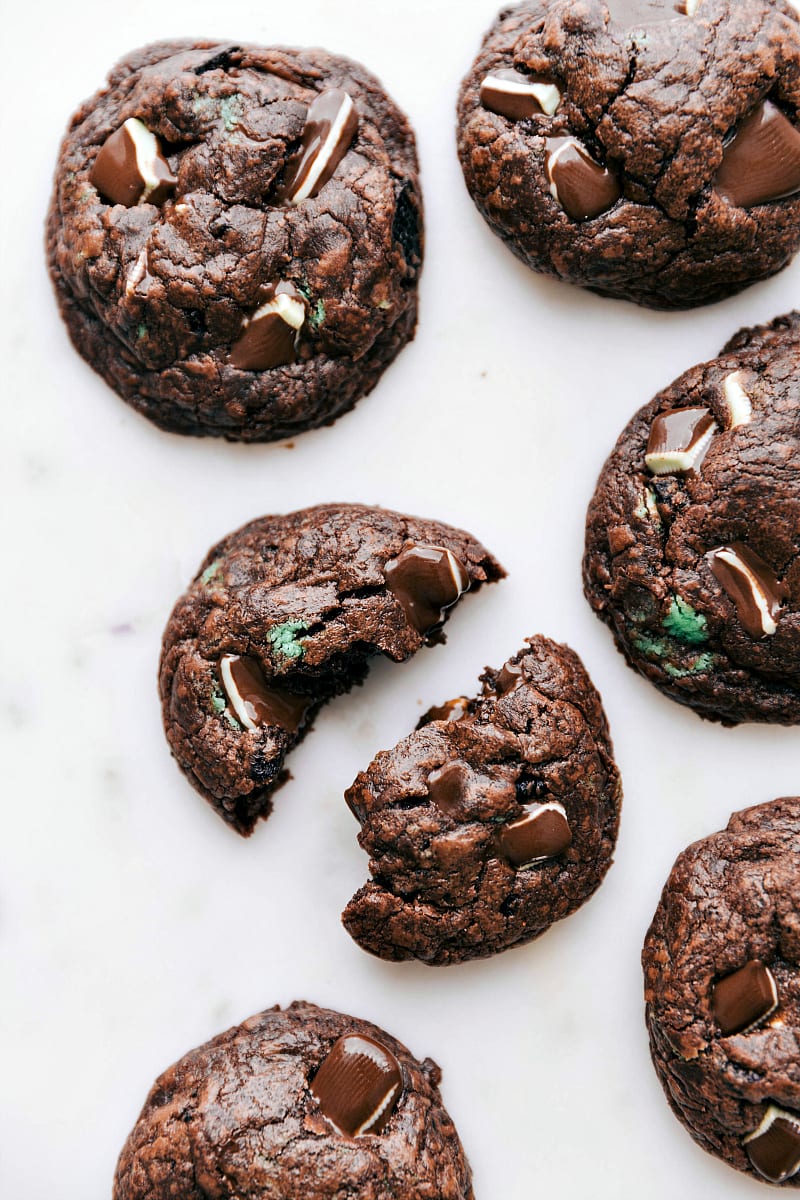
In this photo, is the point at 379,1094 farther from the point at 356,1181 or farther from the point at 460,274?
the point at 460,274

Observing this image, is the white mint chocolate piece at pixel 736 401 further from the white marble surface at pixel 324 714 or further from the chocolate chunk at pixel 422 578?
the chocolate chunk at pixel 422 578

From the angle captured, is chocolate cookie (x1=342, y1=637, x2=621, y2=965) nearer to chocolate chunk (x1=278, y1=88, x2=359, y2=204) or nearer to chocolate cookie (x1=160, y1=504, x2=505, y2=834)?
chocolate cookie (x1=160, y1=504, x2=505, y2=834)

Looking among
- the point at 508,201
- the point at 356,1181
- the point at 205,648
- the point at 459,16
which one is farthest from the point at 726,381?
the point at 356,1181

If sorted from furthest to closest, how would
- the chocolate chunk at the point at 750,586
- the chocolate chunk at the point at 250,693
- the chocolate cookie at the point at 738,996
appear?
the chocolate chunk at the point at 250,693 < the chocolate chunk at the point at 750,586 < the chocolate cookie at the point at 738,996

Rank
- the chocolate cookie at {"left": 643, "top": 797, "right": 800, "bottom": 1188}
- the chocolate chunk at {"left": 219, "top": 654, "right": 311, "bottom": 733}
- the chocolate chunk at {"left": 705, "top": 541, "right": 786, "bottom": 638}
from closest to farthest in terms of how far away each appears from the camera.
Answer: the chocolate cookie at {"left": 643, "top": 797, "right": 800, "bottom": 1188} → the chocolate chunk at {"left": 705, "top": 541, "right": 786, "bottom": 638} → the chocolate chunk at {"left": 219, "top": 654, "right": 311, "bottom": 733}

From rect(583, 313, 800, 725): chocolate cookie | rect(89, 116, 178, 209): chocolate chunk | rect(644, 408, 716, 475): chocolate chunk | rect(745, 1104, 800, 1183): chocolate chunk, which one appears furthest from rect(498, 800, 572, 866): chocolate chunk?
rect(89, 116, 178, 209): chocolate chunk

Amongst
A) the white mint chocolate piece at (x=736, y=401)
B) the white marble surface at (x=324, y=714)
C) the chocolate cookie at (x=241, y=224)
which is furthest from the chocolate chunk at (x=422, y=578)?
the white mint chocolate piece at (x=736, y=401)
